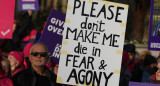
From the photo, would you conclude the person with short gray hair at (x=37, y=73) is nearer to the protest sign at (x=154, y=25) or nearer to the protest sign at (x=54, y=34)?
the protest sign at (x=154, y=25)

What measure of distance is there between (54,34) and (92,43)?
2299mm

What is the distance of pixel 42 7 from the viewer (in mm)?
28281

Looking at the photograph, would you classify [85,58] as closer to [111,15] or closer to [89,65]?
[89,65]

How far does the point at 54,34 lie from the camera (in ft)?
35.5

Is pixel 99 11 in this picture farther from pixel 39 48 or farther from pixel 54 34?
pixel 54 34

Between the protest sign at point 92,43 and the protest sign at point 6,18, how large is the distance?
1.08 m

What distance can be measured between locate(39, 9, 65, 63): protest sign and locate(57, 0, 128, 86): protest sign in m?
2.08

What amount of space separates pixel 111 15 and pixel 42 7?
780 inches

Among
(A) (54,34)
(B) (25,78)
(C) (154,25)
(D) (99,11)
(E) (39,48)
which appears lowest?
(B) (25,78)

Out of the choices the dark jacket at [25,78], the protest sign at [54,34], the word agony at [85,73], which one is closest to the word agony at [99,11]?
the word agony at [85,73]

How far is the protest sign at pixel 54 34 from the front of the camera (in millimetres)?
10633

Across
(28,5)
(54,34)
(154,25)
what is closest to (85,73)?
(154,25)

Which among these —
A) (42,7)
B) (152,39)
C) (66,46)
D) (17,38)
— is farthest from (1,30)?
(42,7)

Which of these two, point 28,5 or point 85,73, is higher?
point 28,5
